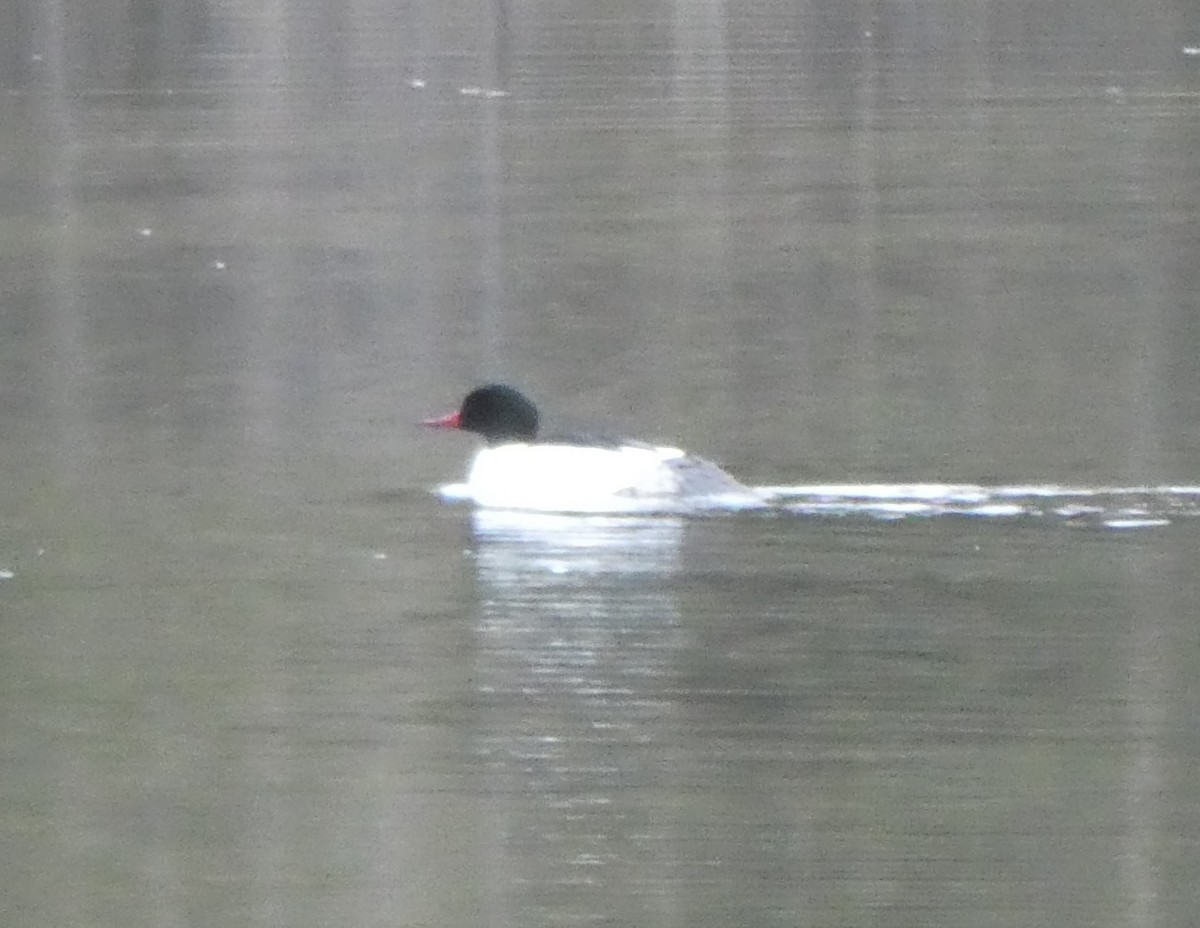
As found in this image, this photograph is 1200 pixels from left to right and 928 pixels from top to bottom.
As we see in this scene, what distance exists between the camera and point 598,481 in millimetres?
10797

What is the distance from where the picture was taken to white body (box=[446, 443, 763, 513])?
1047 centimetres

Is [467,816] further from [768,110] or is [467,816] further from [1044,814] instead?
[768,110]

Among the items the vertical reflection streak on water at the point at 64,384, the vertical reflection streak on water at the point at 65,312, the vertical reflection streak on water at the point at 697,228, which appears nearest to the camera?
the vertical reflection streak on water at the point at 64,384

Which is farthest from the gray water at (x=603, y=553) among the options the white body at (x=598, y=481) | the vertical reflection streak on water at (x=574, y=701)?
the white body at (x=598, y=481)

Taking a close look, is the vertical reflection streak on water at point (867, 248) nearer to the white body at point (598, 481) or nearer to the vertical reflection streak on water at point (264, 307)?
the white body at point (598, 481)

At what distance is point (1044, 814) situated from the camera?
22.8ft

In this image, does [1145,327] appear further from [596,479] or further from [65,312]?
[65,312]

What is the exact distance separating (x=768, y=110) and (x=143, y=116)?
205 inches

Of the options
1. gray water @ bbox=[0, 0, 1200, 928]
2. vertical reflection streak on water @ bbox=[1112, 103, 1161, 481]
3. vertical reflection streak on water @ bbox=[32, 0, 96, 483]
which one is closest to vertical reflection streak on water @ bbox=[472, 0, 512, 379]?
gray water @ bbox=[0, 0, 1200, 928]

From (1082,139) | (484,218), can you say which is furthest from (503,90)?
(484,218)

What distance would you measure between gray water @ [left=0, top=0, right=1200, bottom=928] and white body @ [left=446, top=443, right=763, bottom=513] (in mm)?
169

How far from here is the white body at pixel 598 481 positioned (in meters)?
10.5

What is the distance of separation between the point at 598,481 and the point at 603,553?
842mm

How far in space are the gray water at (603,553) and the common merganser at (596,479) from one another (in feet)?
0.56
